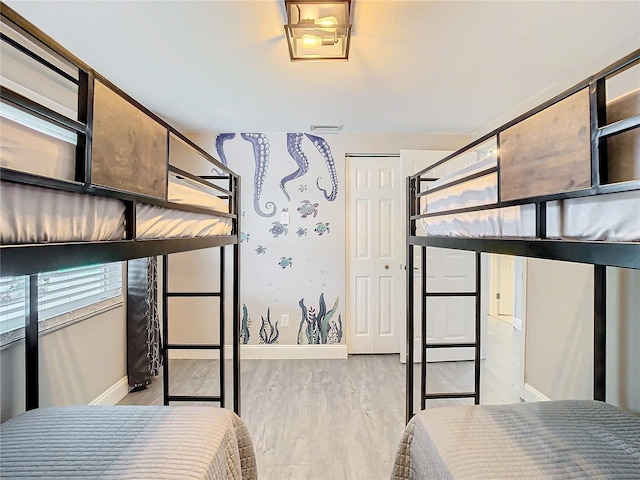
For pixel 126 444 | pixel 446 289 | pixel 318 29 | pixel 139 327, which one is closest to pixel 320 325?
pixel 446 289

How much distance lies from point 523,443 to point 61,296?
237 centimetres

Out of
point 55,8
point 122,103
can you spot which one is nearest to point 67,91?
point 55,8

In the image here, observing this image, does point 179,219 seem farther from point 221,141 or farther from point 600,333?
point 221,141

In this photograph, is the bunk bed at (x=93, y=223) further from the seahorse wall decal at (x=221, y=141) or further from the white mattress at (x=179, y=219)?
the seahorse wall decal at (x=221, y=141)

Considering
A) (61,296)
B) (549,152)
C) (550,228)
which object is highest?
(549,152)

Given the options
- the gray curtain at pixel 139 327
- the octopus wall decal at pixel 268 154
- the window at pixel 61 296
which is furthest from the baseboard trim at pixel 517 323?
the window at pixel 61 296

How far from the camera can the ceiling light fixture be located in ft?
4.94

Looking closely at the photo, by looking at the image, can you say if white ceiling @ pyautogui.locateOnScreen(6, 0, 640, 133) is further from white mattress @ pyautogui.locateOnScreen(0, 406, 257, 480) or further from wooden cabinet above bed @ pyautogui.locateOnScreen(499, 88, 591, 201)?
white mattress @ pyautogui.locateOnScreen(0, 406, 257, 480)

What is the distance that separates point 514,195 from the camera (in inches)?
39.5

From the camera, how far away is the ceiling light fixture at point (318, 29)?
4.94ft

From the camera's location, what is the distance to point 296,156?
3441 millimetres

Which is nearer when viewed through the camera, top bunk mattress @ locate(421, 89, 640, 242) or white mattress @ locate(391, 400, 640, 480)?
top bunk mattress @ locate(421, 89, 640, 242)

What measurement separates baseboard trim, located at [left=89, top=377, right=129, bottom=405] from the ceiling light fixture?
8.28 ft

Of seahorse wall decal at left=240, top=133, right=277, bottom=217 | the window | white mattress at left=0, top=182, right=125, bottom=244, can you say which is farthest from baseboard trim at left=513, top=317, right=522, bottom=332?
white mattress at left=0, top=182, right=125, bottom=244
